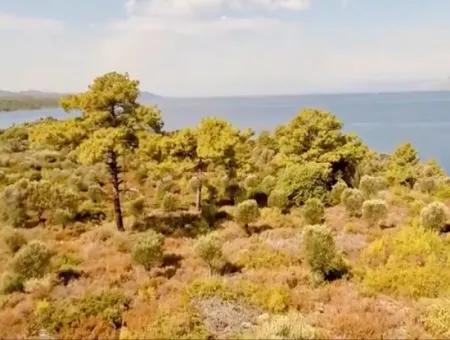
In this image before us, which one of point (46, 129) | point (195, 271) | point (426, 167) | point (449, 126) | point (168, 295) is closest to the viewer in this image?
point (168, 295)

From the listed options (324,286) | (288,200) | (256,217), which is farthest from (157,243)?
(288,200)

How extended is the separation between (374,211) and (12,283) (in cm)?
1432

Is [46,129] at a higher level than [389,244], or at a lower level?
higher

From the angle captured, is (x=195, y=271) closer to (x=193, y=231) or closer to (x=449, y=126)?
(x=193, y=231)

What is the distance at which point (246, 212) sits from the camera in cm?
2283

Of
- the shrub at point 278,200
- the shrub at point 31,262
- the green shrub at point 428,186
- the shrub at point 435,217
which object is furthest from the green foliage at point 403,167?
the shrub at point 31,262

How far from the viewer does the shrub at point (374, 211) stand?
72.4 ft

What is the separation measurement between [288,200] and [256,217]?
15.8 feet

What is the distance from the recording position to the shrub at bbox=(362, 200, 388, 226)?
22.1 meters

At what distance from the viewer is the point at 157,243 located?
1731 cm

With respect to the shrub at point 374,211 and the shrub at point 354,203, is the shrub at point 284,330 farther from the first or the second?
the shrub at point 354,203

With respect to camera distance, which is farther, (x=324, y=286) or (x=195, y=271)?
(x=195, y=271)

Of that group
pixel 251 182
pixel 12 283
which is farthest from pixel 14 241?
pixel 251 182

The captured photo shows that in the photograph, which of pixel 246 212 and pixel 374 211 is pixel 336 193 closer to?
pixel 374 211
